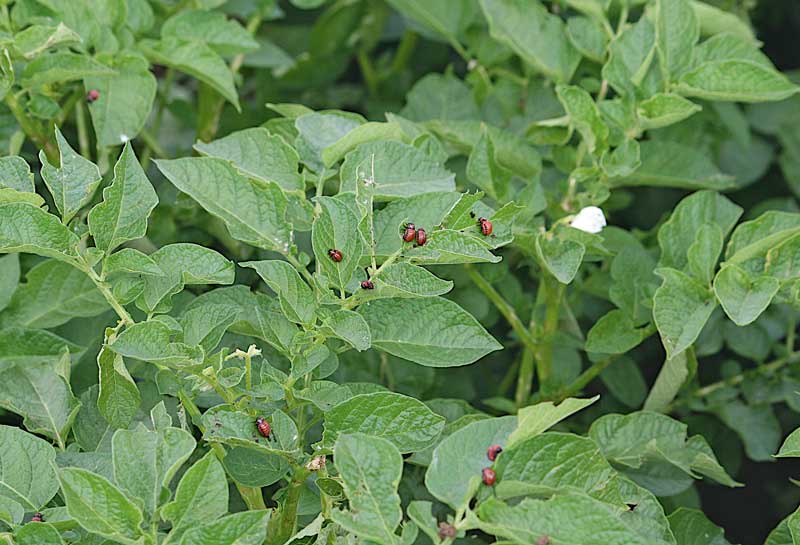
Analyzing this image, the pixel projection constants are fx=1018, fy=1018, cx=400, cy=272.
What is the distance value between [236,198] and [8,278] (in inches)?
11.6

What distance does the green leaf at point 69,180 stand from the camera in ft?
2.85

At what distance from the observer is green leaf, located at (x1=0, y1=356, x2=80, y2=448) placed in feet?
3.06

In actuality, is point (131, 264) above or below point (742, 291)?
above

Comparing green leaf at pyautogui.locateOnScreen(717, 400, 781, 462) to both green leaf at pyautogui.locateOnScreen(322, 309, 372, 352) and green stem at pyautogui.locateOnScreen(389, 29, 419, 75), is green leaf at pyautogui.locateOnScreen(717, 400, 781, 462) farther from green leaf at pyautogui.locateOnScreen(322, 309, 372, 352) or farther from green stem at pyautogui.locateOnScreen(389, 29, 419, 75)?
green stem at pyautogui.locateOnScreen(389, 29, 419, 75)

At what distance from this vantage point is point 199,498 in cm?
73

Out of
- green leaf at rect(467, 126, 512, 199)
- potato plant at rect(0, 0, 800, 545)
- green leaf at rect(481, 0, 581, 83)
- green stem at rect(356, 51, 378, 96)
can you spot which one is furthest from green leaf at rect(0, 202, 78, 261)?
green stem at rect(356, 51, 378, 96)

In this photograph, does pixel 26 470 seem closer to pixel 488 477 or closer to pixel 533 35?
pixel 488 477

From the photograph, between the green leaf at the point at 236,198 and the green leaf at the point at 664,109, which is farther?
the green leaf at the point at 664,109

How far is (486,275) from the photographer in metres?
1.20

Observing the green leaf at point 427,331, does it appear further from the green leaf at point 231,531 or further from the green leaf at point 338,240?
the green leaf at point 231,531

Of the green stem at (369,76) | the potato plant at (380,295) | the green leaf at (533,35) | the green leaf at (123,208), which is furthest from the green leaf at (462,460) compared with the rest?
the green stem at (369,76)

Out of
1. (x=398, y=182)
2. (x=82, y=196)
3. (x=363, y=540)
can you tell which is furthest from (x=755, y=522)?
(x=82, y=196)

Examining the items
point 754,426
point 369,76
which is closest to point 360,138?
point 754,426

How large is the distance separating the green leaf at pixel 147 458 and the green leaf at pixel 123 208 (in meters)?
0.19
